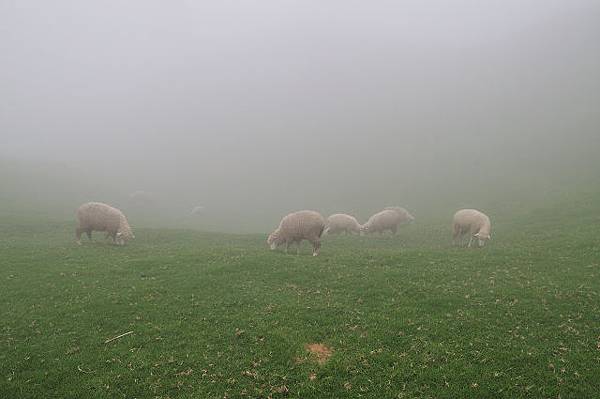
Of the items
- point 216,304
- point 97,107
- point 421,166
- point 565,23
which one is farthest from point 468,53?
point 97,107

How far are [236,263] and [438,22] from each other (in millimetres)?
192808

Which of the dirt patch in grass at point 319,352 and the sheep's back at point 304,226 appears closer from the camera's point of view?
the dirt patch in grass at point 319,352

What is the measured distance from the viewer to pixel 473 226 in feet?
100

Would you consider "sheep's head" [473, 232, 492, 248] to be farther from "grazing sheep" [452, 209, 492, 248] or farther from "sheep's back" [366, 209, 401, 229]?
"sheep's back" [366, 209, 401, 229]

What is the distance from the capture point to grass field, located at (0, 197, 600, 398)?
1211 centimetres

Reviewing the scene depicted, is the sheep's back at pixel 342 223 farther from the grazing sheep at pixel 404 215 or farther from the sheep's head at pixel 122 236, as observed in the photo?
the sheep's head at pixel 122 236

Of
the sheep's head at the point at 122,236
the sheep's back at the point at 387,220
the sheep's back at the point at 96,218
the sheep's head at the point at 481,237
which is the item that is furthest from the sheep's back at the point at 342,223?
the sheep's back at the point at 96,218

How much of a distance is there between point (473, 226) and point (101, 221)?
1065 inches

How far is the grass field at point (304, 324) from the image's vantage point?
39.7ft

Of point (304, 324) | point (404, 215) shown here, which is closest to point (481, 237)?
point (404, 215)

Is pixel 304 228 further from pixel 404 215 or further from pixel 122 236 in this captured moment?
pixel 404 215

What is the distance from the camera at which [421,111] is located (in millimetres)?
96312

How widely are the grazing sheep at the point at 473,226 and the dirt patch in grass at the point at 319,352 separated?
62.2 ft

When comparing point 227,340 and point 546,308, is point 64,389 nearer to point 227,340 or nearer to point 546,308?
point 227,340
